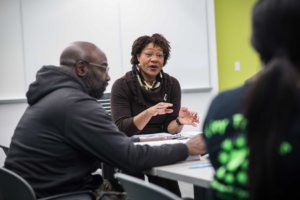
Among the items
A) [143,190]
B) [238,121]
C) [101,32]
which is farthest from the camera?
[101,32]

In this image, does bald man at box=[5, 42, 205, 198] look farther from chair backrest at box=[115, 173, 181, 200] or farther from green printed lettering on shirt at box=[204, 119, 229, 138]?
green printed lettering on shirt at box=[204, 119, 229, 138]

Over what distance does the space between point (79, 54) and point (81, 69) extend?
70mm

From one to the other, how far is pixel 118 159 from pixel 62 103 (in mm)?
325

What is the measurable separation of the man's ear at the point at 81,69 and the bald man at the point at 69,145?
86mm

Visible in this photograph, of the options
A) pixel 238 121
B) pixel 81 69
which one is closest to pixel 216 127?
pixel 238 121

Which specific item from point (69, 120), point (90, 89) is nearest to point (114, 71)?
point (90, 89)

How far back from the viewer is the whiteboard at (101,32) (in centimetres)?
462

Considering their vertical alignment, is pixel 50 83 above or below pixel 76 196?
above

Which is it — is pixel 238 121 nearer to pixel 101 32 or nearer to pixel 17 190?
pixel 17 190

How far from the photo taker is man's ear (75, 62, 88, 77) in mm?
1898

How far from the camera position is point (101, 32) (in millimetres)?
4949

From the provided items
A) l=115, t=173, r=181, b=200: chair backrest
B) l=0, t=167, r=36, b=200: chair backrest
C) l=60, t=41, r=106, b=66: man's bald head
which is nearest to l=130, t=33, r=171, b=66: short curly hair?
l=60, t=41, r=106, b=66: man's bald head

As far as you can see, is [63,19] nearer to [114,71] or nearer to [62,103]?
[114,71]

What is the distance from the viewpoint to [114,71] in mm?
5031
